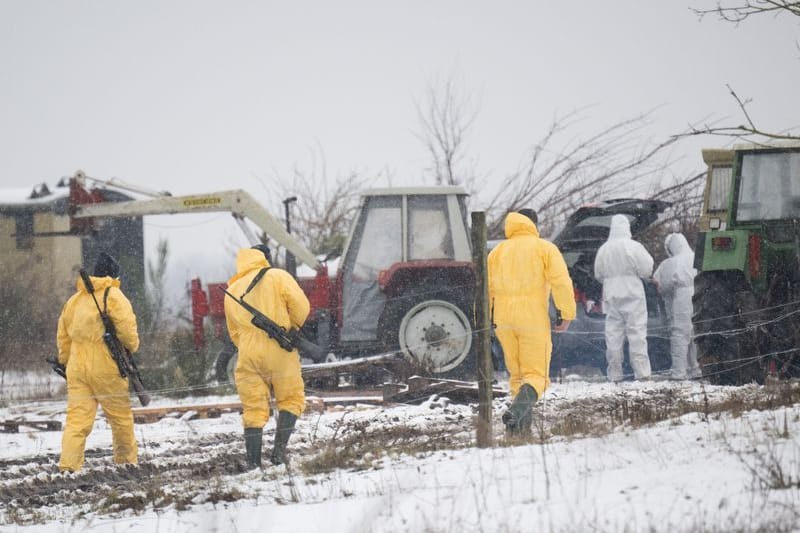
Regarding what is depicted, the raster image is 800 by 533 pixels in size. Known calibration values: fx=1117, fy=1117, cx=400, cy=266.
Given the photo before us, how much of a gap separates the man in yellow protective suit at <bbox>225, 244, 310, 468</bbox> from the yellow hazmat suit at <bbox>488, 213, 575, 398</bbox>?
1454mm

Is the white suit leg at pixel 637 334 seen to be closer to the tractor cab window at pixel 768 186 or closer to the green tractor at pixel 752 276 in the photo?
the green tractor at pixel 752 276

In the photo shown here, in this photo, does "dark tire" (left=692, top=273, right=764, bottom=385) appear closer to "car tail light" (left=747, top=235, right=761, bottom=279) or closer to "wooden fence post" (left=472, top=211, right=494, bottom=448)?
"car tail light" (left=747, top=235, right=761, bottom=279)

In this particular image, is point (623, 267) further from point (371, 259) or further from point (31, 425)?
point (31, 425)

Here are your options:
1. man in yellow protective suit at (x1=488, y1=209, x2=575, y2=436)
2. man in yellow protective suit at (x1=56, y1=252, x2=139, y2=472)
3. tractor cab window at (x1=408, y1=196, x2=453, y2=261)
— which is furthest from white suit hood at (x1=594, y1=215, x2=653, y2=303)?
man in yellow protective suit at (x1=56, y1=252, x2=139, y2=472)

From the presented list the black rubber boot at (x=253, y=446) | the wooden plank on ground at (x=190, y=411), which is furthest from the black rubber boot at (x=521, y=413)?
the wooden plank on ground at (x=190, y=411)

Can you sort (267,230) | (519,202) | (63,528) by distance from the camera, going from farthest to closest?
(519,202) → (267,230) → (63,528)

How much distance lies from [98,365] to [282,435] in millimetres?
1627

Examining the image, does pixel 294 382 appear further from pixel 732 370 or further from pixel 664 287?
pixel 664 287

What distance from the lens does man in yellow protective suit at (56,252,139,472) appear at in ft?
27.5

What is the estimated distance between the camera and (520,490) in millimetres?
5695

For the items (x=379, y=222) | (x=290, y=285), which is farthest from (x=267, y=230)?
(x=290, y=285)

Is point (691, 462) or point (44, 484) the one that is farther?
point (44, 484)

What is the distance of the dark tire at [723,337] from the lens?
9906 millimetres

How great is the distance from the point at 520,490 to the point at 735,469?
3.49ft
